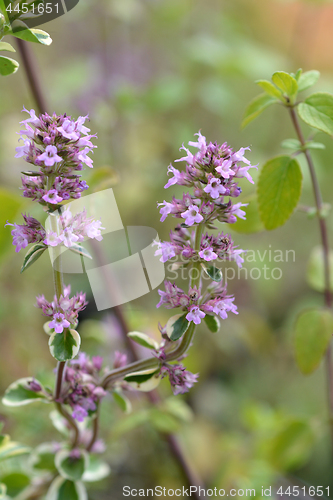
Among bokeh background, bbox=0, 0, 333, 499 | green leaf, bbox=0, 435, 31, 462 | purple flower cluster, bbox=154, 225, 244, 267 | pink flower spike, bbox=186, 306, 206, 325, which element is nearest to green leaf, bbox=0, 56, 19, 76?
purple flower cluster, bbox=154, 225, 244, 267

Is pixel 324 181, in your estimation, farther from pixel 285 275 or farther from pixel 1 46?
pixel 1 46

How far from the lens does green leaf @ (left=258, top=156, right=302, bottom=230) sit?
847 mm

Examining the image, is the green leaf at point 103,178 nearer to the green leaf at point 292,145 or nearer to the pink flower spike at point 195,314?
the green leaf at point 292,145

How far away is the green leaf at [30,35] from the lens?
640 millimetres

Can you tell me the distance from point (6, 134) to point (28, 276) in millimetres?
674

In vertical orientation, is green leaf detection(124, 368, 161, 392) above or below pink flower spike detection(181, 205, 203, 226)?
below

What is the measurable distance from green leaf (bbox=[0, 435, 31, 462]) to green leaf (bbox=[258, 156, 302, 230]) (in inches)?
26.6

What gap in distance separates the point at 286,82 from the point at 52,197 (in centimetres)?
48

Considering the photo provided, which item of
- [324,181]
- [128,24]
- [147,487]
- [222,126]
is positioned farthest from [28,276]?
[324,181]

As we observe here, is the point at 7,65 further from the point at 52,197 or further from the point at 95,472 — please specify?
the point at 95,472

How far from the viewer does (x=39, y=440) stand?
153 cm

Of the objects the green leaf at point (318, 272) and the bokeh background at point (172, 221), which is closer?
the green leaf at point (318, 272)

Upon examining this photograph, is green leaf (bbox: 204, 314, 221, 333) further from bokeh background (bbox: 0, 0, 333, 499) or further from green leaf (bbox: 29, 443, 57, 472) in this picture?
bokeh background (bbox: 0, 0, 333, 499)

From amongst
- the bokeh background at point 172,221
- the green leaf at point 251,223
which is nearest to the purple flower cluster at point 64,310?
the green leaf at point 251,223
